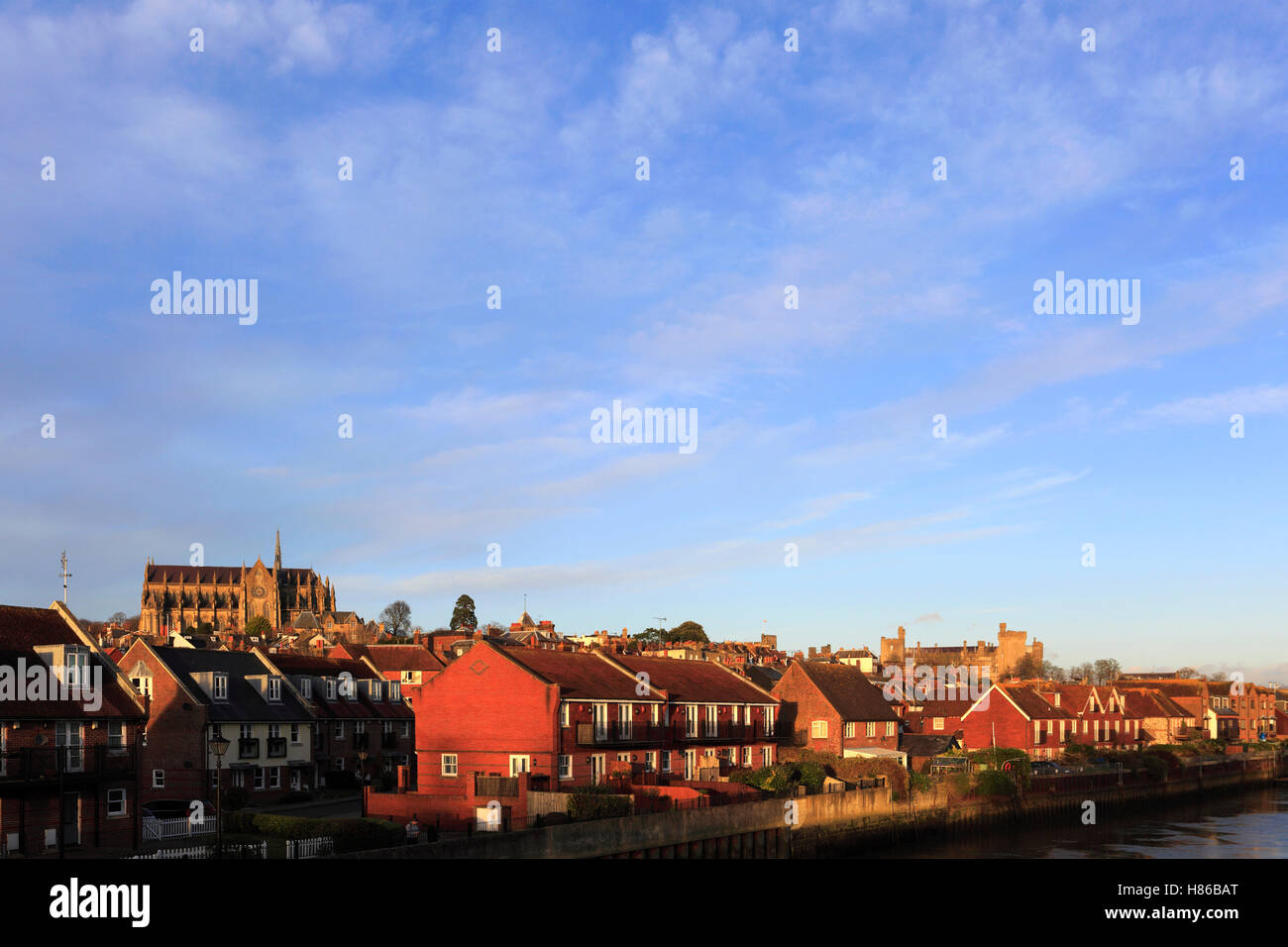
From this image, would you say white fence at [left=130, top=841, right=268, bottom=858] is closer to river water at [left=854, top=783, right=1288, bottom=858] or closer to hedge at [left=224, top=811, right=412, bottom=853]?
hedge at [left=224, top=811, right=412, bottom=853]

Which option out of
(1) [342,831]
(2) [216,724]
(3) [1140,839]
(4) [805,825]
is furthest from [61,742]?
(3) [1140,839]

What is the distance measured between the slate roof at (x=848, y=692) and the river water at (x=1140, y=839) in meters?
12.9

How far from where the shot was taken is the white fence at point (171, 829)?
49.1 metres

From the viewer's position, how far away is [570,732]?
196ft

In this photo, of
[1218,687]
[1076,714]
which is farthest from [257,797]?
[1218,687]

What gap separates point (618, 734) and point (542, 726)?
5528mm

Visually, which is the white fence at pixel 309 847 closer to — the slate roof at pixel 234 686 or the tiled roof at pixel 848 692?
the slate roof at pixel 234 686

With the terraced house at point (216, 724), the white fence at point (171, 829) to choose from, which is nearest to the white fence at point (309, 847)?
the white fence at point (171, 829)

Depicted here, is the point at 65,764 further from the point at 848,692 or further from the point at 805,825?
the point at 848,692

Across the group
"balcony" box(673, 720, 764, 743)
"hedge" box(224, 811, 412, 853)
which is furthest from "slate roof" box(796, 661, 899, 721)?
"hedge" box(224, 811, 412, 853)

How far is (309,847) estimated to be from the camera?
40938 millimetres

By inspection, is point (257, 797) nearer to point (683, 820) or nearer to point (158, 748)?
point (158, 748)
